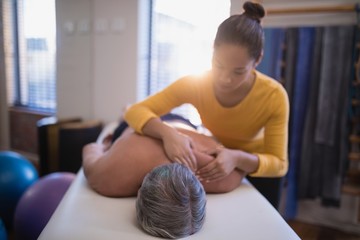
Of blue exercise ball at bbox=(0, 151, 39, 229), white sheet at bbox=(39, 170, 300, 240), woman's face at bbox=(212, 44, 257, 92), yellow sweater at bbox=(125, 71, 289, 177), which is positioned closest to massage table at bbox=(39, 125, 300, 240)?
white sheet at bbox=(39, 170, 300, 240)

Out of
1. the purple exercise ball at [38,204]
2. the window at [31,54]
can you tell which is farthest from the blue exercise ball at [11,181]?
the window at [31,54]

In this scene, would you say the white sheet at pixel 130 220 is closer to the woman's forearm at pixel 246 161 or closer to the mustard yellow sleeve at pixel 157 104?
the woman's forearm at pixel 246 161

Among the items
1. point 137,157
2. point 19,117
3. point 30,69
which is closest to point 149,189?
point 137,157

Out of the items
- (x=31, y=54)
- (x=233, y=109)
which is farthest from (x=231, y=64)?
(x=31, y=54)

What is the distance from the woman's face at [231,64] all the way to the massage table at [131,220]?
0.75 feet

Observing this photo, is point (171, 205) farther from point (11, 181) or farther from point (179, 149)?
point (11, 181)

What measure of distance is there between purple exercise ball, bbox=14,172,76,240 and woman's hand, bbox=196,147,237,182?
356 mm

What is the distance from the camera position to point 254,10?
15.8 inches

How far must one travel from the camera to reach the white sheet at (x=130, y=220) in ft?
1.28

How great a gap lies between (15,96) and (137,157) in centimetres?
36

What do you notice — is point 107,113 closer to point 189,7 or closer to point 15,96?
point 15,96

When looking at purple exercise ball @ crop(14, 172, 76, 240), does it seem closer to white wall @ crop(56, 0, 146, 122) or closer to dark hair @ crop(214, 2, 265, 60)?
white wall @ crop(56, 0, 146, 122)

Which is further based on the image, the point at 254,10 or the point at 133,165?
the point at 133,165

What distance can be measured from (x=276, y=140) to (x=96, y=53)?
1.45 ft
